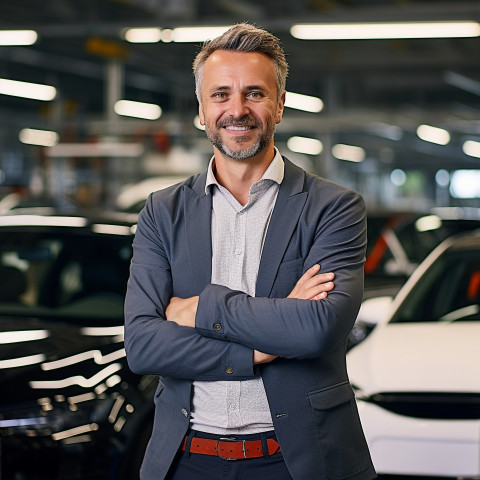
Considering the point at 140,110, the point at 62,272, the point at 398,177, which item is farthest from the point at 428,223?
the point at 398,177

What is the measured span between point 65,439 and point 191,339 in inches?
60.8

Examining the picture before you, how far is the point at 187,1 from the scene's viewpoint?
14.1 meters

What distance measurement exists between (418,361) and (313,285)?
1.94 meters

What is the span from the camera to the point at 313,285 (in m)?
2.24

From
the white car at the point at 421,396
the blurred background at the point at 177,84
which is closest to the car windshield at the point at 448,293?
the white car at the point at 421,396

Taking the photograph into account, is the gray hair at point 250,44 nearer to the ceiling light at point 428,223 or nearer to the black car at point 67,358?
the black car at point 67,358

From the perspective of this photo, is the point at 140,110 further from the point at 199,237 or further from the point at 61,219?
the point at 199,237

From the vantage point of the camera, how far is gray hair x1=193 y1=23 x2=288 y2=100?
229 centimetres

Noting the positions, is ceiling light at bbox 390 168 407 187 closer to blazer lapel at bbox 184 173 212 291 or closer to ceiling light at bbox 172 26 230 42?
ceiling light at bbox 172 26 230 42

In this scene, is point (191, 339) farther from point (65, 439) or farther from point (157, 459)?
point (65, 439)

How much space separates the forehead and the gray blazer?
250mm

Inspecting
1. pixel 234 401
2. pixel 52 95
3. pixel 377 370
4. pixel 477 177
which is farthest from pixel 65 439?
pixel 477 177

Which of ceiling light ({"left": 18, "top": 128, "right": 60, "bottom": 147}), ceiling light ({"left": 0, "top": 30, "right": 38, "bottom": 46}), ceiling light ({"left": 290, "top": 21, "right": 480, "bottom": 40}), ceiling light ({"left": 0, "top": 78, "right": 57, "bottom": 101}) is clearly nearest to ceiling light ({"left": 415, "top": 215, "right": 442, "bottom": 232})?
ceiling light ({"left": 290, "top": 21, "right": 480, "bottom": 40})

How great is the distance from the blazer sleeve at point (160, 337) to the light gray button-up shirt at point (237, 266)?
0.04 meters
